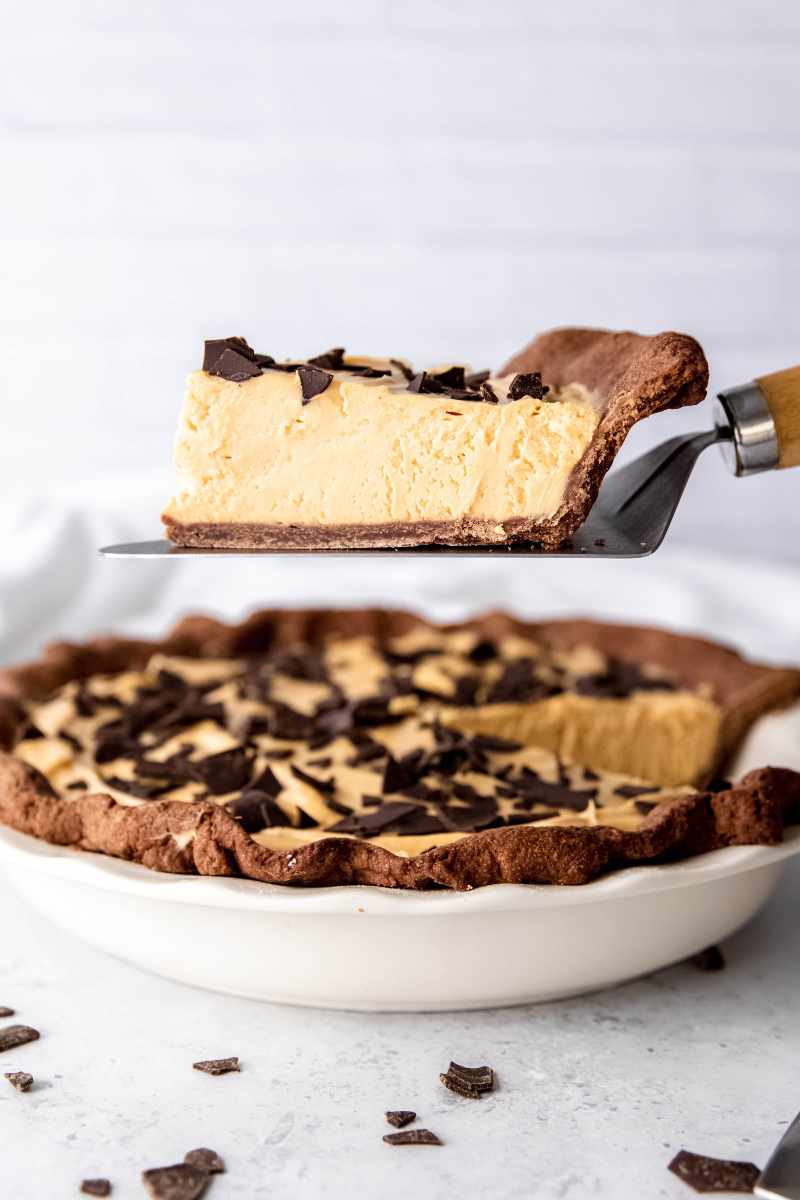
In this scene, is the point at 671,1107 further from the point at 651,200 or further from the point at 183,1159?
the point at 651,200

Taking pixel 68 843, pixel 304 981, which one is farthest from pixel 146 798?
pixel 304 981

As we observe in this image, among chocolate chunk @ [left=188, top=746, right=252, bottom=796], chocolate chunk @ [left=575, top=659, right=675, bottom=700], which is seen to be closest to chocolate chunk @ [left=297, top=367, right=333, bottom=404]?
chocolate chunk @ [left=188, top=746, right=252, bottom=796]

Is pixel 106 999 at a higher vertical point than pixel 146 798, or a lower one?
lower

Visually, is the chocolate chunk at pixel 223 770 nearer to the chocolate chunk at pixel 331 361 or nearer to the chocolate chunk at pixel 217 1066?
the chocolate chunk at pixel 217 1066

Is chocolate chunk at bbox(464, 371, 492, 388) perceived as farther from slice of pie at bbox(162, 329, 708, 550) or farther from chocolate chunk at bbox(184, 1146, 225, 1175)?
chocolate chunk at bbox(184, 1146, 225, 1175)

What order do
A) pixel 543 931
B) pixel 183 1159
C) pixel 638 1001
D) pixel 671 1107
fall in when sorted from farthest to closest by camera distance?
pixel 638 1001
pixel 543 931
pixel 671 1107
pixel 183 1159

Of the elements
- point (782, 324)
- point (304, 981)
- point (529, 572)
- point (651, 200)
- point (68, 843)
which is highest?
point (651, 200)

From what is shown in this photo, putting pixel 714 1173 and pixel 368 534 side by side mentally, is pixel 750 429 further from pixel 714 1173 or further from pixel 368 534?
pixel 714 1173

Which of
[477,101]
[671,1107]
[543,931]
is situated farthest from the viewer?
[477,101]
